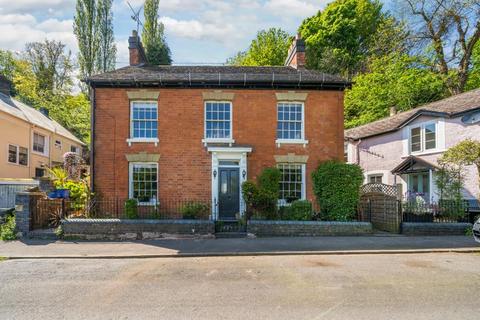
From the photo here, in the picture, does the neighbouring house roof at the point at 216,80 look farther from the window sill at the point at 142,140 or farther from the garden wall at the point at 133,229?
the garden wall at the point at 133,229

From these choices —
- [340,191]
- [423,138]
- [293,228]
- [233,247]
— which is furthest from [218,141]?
[423,138]

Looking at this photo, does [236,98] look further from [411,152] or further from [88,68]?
[88,68]

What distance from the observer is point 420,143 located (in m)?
18.7

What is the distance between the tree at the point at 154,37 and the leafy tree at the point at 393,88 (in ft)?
70.1

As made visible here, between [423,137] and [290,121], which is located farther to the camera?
[423,137]

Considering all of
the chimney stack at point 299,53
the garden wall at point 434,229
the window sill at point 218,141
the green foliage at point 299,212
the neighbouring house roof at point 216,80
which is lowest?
the garden wall at point 434,229

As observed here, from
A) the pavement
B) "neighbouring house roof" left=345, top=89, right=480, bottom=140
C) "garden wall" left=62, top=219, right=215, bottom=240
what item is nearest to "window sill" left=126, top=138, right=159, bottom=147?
"garden wall" left=62, top=219, right=215, bottom=240

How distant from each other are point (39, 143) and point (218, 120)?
17896 mm

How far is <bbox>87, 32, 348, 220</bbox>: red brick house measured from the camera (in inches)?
586

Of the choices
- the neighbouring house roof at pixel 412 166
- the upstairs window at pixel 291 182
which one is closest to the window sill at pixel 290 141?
the upstairs window at pixel 291 182

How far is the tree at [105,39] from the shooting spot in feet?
120

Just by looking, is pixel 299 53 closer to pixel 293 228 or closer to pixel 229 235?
pixel 293 228

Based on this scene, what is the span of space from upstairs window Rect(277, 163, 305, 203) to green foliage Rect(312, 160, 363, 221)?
75.0 inches

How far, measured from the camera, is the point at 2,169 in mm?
20938
